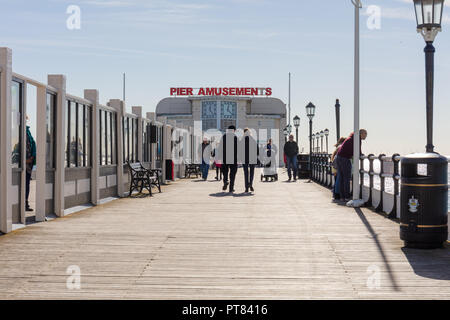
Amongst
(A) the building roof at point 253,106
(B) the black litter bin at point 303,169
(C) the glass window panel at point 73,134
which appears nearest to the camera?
(C) the glass window panel at point 73,134

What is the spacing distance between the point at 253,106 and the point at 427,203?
6964 centimetres

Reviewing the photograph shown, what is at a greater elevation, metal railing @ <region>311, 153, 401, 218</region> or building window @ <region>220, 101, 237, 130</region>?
building window @ <region>220, 101, 237, 130</region>

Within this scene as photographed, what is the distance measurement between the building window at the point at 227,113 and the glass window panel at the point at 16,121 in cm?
6247

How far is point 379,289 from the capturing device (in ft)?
16.9

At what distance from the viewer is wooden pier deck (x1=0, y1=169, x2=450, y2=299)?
5.10 meters

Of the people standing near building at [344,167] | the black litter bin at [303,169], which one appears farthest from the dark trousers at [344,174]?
the black litter bin at [303,169]

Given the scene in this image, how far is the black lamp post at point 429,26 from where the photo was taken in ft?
28.8

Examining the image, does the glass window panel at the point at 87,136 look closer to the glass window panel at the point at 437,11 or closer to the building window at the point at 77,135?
the building window at the point at 77,135

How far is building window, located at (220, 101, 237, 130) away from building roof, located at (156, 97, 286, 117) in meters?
4.22

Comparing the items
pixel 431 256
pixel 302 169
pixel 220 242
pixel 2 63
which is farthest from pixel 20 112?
pixel 302 169

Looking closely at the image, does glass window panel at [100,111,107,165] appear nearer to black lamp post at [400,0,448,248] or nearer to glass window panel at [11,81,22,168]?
glass window panel at [11,81,22,168]

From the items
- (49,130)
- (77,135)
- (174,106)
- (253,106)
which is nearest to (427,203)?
(49,130)

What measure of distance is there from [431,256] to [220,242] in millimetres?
2494

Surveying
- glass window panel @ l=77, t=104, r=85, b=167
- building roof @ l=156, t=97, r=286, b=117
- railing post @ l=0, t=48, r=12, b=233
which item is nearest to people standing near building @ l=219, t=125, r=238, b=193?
glass window panel @ l=77, t=104, r=85, b=167
